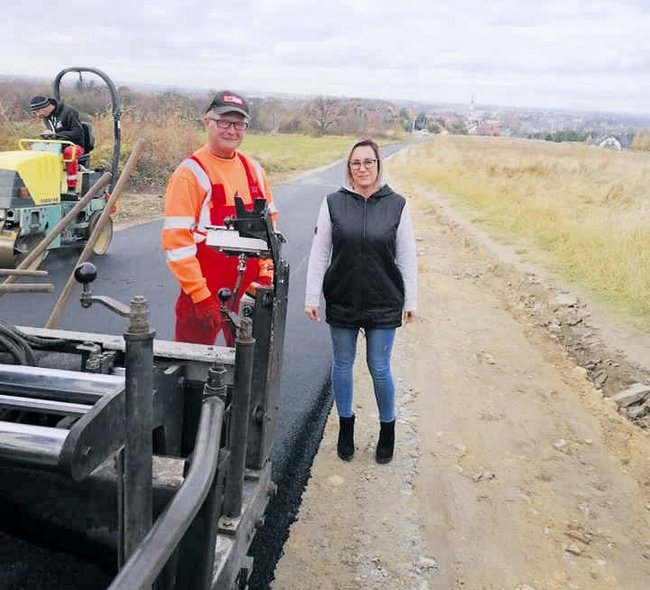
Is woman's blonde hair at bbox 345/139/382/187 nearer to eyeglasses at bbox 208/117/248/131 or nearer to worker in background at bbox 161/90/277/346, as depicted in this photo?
worker in background at bbox 161/90/277/346

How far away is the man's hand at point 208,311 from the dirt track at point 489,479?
1.04 metres

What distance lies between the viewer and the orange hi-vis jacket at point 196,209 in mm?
3361

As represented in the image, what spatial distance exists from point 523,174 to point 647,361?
20.6 m

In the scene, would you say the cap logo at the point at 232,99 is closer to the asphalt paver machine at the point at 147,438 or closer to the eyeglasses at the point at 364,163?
the eyeglasses at the point at 364,163

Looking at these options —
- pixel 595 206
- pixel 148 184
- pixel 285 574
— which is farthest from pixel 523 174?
pixel 285 574

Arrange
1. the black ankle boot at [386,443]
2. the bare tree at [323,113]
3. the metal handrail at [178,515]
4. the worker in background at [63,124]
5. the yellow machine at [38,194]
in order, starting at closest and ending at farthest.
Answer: the metal handrail at [178,515], the black ankle boot at [386,443], the yellow machine at [38,194], the worker in background at [63,124], the bare tree at [323,113]

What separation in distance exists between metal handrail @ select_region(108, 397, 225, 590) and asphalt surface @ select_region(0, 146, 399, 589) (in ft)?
3.33

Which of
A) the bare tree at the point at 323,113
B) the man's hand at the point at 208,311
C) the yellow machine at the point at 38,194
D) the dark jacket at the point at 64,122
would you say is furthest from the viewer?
the bare tree at the point at 323,113

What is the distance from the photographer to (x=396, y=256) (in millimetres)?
3828

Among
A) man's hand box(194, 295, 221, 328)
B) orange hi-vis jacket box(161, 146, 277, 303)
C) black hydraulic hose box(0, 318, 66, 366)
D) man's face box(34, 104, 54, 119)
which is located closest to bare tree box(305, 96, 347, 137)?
man's face box(34, 104, 54, 119)

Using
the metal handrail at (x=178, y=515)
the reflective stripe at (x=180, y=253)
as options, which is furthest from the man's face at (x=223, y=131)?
the metal handrail at (x=178, y=515)

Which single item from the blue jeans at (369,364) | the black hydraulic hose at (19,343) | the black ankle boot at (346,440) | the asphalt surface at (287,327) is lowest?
the asphalt surface at (287,327)

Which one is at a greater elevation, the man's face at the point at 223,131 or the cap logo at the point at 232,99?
the cap logo at the point at 232,99

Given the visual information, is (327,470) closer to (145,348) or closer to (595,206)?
(145,348)
